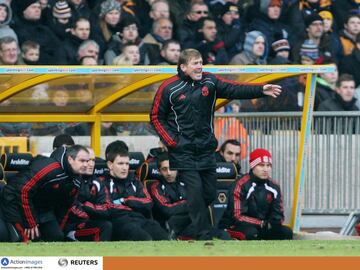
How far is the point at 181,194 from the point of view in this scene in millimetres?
15352

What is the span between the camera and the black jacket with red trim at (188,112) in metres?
13.3

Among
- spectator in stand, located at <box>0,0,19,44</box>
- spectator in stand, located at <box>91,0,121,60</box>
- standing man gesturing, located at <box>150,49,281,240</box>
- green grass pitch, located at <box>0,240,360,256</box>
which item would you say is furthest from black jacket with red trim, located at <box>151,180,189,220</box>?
spectator in stand, located at <box>91,0,121,60</box>

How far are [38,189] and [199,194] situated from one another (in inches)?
61.5

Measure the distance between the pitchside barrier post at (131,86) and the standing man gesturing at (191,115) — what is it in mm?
1609

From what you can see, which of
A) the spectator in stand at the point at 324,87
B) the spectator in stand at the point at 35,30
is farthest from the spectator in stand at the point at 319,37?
the spectator in stand at the point at 35,30

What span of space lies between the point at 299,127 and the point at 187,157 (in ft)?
11.1

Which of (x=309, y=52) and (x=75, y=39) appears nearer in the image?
A: (x=75, y=39)

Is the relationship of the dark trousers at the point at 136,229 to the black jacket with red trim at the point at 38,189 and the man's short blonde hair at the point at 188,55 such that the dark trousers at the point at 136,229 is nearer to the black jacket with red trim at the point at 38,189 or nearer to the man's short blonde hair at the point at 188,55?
the black jacket with red trim at the point at 38,189

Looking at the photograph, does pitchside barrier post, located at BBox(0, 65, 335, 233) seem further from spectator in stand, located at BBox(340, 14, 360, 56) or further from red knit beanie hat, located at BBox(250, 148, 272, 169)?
spectator in stand, located at BBox(340, 14, 360, 56)

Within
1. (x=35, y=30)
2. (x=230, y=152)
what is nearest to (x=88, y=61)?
(x=35, y=30)

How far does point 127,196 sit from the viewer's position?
1484 cm

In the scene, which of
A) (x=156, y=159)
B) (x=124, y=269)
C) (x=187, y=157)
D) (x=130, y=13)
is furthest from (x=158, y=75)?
(x=124, y=269)

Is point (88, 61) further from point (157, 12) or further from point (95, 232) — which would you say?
point (95, 232)

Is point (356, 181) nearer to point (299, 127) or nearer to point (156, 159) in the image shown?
point (299, 127)
